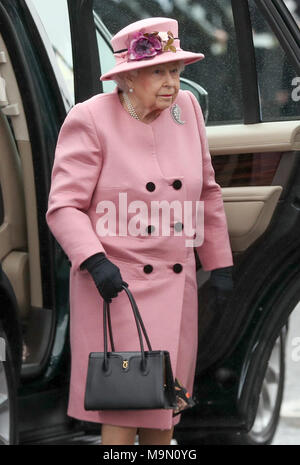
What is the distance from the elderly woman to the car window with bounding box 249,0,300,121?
28cm

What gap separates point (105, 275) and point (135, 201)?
0.29 metres

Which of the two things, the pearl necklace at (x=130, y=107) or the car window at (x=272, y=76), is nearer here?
the pearl necklace at (x=130, y=107)

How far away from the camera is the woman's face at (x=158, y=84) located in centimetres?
380

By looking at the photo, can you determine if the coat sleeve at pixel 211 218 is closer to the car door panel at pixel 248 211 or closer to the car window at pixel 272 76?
the car door panel at pixel 248 211

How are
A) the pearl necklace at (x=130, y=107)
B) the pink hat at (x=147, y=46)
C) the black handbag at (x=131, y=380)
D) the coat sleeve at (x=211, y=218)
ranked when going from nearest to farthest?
A: the black handbag at (x=131, y=380), the pink hat at (x=147, y=46), the pearl necklace at (x=130, y=107), the coat sleeve at (x=211, y=218)

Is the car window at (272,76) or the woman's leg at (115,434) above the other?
the car window at (272,76)

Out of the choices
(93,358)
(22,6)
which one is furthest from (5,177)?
(93,358)

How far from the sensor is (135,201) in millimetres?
3875

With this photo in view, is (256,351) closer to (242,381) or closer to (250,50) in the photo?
(242,381)

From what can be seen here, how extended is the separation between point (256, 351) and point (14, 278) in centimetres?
87

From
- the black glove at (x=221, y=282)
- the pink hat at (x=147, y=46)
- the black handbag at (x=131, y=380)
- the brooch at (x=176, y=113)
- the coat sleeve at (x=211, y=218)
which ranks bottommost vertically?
the black handbag at (x=131, y=380)

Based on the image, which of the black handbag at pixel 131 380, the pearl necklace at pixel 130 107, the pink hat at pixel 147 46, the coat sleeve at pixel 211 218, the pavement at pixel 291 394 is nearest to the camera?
the black handbag at pixel 131 380

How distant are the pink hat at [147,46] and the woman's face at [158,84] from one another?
0.16 feet

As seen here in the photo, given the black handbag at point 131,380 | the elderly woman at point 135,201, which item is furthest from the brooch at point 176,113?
the black handbag at point 131,380
